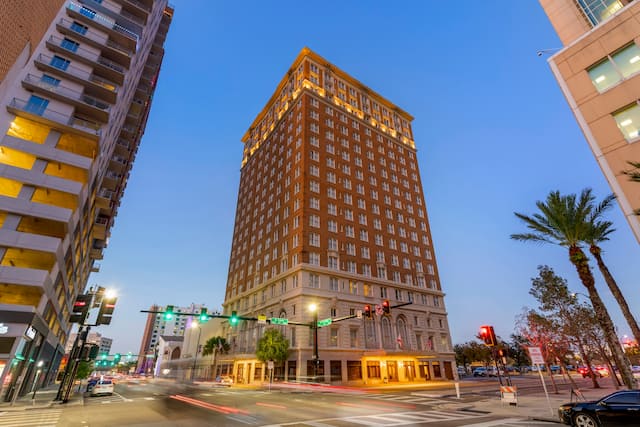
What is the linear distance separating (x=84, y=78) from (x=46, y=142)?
10.3m

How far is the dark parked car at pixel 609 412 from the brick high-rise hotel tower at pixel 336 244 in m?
34.5

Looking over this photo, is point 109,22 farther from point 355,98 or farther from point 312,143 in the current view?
point 355,98

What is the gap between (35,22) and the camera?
84.9 feet

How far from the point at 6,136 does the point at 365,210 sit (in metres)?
49.3

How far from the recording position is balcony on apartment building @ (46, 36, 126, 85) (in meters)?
35.4

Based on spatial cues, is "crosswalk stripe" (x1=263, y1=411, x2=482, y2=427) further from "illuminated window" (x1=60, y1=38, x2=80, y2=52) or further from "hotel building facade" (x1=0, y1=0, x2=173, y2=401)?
"illuminated window" (x1=60, y1=38, x2=80, y2=52)

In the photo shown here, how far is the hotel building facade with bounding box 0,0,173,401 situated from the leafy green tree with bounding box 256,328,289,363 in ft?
81.0

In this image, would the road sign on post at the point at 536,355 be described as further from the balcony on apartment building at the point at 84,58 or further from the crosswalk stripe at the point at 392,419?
the balcony on apartment building at the point at 84,58

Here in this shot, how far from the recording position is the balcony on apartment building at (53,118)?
29.5m

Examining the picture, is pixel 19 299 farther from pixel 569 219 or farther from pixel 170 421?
pixel 569 219

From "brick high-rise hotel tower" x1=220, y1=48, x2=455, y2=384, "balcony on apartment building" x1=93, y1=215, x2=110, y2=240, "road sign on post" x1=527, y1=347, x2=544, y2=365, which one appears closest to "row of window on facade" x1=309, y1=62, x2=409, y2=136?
"brick high-rise hotel tower" x1=220, y1=48, x2=455, y2=384

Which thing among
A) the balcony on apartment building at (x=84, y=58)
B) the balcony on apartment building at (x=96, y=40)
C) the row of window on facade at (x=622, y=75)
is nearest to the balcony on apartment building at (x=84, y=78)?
the balcony on apartment building at (x=84, y=58)

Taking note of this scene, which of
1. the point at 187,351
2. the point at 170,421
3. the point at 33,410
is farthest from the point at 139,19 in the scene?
the point at 187,351

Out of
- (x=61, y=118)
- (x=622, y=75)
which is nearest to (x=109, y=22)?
(x=61, y=118)
